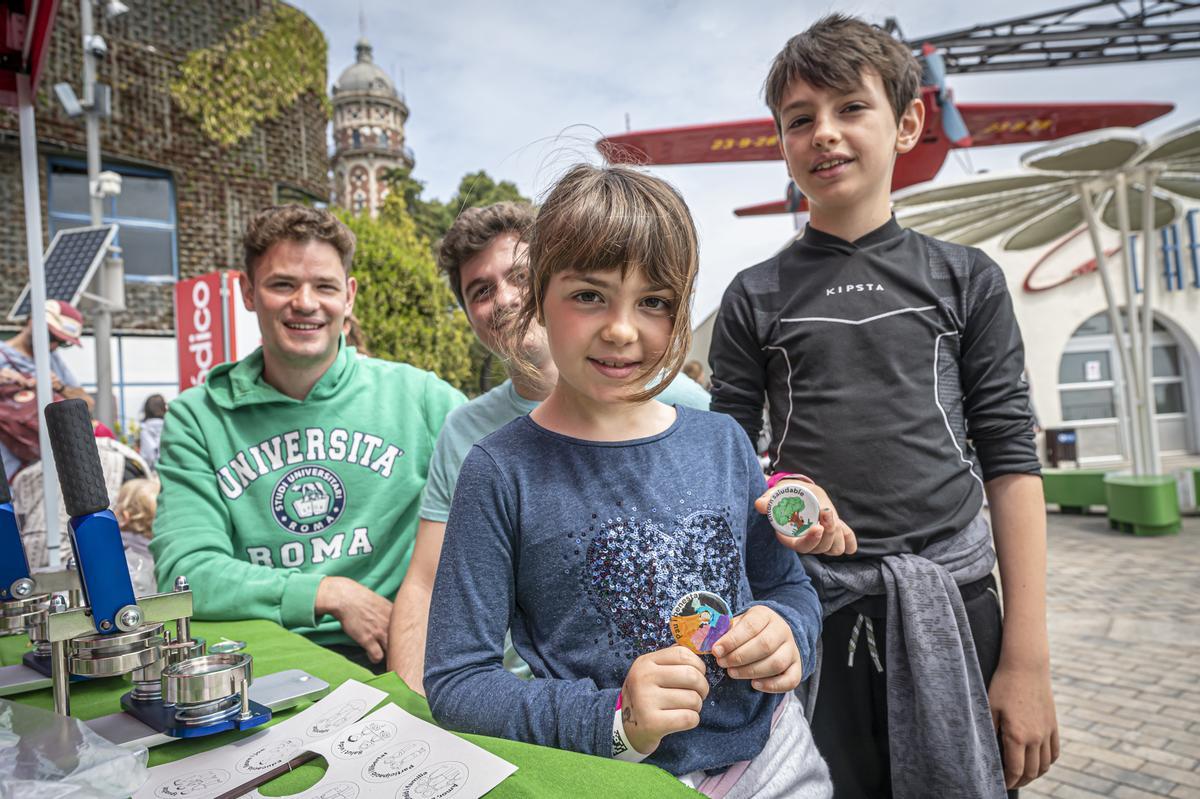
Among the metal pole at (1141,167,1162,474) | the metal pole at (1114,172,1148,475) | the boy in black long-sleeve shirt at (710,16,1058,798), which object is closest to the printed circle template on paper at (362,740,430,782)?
the boy in black long-sleeve shirt at (710,16,1058,798)

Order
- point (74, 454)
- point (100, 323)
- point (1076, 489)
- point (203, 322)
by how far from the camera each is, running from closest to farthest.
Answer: point (74, 454)
point (100, 323)
point (203, 322)
point (1076, 489)

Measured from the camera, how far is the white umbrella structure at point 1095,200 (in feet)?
21.0

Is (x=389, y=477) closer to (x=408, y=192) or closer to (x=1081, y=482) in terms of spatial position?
(x=1081, y=482)

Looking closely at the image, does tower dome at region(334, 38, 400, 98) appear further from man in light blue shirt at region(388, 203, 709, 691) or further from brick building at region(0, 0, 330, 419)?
man in light blue shirt at region(388, 203, 709, 691)

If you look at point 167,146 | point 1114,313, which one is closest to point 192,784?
point 1114,313

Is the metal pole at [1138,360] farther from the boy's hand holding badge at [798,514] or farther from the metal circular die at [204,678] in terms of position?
the metal circular die at [204,678]

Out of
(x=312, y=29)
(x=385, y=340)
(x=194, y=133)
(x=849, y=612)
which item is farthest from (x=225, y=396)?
(x=312, y=29)

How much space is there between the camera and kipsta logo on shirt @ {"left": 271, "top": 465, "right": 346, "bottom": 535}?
2.12 metres

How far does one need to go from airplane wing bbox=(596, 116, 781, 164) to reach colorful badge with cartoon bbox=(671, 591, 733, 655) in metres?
10.8

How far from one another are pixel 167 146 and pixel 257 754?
16781 millimetres

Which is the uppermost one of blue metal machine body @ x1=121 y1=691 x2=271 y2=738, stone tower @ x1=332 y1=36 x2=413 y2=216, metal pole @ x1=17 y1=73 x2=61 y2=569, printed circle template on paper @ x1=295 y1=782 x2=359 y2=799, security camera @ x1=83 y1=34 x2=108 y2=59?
stone tower @ x1=332 y1=36 x2=413 y2=216

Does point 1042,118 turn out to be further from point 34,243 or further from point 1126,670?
point 34,243

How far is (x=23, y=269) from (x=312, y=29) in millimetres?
8165

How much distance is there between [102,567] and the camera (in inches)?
38.3
